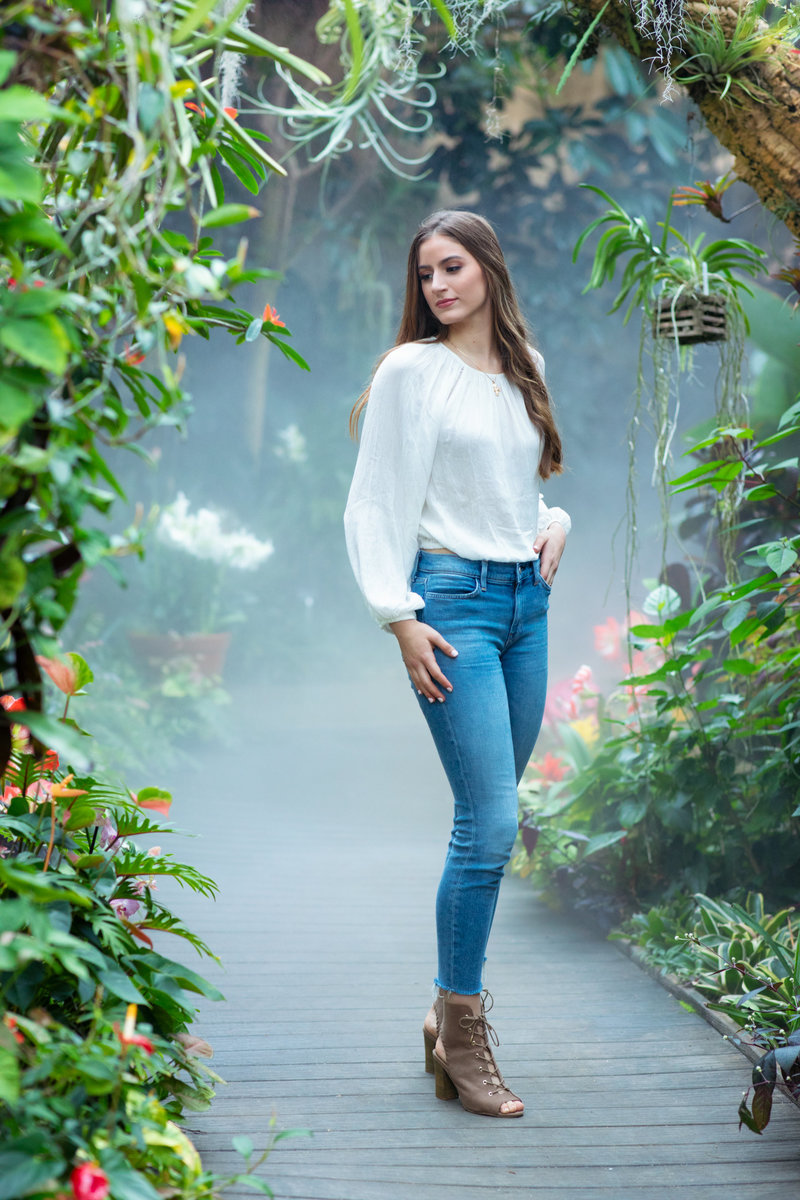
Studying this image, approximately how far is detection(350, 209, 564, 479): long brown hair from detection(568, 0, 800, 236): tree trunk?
69cm

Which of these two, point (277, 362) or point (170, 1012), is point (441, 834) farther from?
point (170, 1012)

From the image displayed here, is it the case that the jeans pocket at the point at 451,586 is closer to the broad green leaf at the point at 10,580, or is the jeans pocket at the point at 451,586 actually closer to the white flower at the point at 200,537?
the broad green leaf at the point at 10,580

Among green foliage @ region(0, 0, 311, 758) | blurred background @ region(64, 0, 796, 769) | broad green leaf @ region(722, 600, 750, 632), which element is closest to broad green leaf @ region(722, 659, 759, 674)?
broad green leaf @ region(722, 600, 750, 632)

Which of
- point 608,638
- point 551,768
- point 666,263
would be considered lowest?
point 551,768

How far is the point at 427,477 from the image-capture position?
154 cm

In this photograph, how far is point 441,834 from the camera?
4.36m

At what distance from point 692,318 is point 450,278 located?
0.90m

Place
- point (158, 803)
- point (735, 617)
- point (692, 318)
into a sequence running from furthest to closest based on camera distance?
1. point (692, 318)
2. point (735, 617)
3. point (158, 803)

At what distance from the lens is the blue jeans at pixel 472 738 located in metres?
1.50

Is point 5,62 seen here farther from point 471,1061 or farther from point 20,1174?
point 471,1061

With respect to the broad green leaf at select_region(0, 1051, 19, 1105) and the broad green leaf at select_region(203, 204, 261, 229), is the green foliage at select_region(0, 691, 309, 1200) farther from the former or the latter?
the broad green leaf at select_region(203, 204, 261, 229)

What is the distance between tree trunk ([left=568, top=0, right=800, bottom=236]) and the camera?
1983 millimetres

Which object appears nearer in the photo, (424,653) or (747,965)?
(424,653)

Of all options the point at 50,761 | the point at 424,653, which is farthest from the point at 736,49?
the point at 50,761
